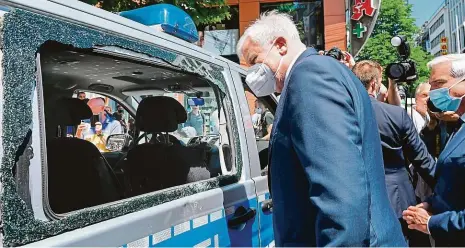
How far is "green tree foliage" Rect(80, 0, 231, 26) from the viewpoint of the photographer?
17.7 ft

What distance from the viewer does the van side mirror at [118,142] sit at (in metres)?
3.67

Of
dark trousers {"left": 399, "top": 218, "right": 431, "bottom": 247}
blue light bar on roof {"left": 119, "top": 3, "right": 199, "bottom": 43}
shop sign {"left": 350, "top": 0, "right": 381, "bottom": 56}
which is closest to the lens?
blue light bar on roof {"left": 119, "top": 3, "right": 199, "bottom": 43}

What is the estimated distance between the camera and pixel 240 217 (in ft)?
7.77

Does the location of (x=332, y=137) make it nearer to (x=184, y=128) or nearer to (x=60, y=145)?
(x=60, y=145)

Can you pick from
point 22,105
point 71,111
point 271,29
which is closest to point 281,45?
point 271,29

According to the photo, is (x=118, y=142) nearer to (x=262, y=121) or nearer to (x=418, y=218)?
(x=262, y=121)

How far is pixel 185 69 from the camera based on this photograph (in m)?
2.31

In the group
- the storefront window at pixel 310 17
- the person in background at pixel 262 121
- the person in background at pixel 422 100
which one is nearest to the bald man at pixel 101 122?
the person in background at pixel 262 121

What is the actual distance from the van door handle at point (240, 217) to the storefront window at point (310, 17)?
497 inches

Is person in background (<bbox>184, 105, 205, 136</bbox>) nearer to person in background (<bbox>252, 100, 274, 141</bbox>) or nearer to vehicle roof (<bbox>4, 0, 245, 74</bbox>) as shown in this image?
vehicle roof (<bbox>4, 0, 245, 74</bbox>)

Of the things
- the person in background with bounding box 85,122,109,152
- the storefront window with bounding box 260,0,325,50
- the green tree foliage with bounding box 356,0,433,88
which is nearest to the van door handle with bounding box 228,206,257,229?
the person in background with bounding box 85,122,109,152

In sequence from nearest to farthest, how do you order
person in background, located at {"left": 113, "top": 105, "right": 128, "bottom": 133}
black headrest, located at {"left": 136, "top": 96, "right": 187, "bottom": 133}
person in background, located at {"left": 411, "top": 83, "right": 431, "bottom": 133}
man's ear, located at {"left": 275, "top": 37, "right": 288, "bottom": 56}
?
1. man's ear, located at {"left": 275, "top": 37, "right": 288, "bottom": 56}
2. black headrest, located at {"left": 136, "top": 96, "right": 187, "bottom": 133}
3. person in background, located at {"left": 113, "top": 105, "right": 128, "bottom": 133}
4. person in background, located at {"left": 411, "top": 83, "right": 431, "bottom": 133}

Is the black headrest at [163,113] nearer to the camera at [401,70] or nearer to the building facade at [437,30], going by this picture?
the camera at [401,70]

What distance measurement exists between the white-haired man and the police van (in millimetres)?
889
